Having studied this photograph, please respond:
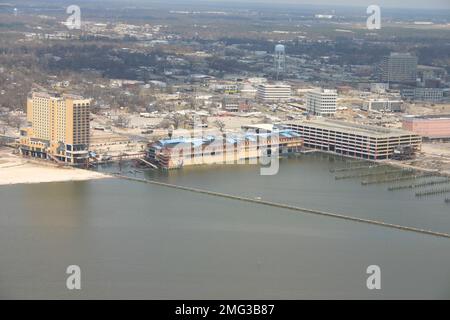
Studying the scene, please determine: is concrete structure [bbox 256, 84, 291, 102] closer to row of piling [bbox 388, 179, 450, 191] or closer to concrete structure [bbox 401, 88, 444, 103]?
concrete structure [bbox 401, 88, 444, 103]

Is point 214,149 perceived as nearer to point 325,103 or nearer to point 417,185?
point 417,185

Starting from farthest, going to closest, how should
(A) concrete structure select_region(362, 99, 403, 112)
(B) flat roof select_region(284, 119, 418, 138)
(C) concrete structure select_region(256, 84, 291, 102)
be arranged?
(C) concrete structure select_region(256, 84, 291, 102) → (A) concrete structure select_region(362, 99, 403, 112) → (B) flat roof select_region(284, 119, 418, 138)

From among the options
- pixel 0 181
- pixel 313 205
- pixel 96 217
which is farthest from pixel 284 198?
pixel 0 181

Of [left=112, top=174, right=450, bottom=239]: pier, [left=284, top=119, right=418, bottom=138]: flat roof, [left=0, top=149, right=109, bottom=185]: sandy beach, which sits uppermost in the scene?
[left=284, top=119, right=418, bottom=138]: flat roof

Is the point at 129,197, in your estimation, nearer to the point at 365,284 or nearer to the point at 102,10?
the point at 365,284

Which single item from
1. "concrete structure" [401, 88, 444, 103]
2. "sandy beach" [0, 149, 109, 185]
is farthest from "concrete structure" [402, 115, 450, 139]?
"sandy beach" [0, 149, 109, 185]
